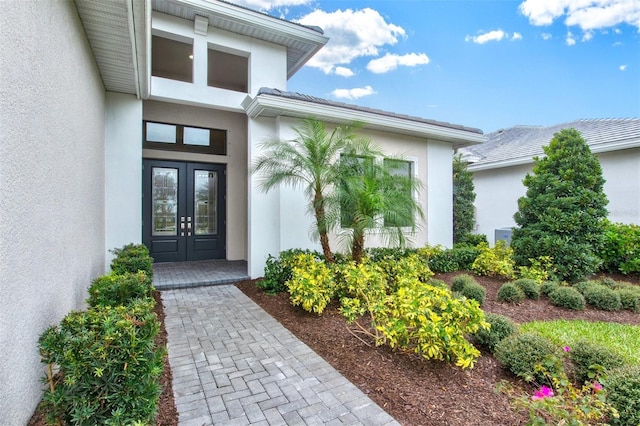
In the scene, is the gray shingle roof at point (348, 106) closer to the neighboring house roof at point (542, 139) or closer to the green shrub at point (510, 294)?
the neighboring house roof at point (542, 139)

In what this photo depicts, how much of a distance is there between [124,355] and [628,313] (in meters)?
7.77

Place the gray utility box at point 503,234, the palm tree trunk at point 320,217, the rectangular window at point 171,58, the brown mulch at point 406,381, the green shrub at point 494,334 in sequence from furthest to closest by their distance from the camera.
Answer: the gray utility box at point 503,234, the rectangular window at point 171,58, the palm tree trunk at point 320,217, the green shrub at point 494,334, the brown mulch at point 406,381

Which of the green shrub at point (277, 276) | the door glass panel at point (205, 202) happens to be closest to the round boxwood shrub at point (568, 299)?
the green shrub at point (277, 276)

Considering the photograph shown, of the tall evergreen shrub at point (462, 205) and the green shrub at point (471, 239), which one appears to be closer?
the green shrub at point (471, 239)

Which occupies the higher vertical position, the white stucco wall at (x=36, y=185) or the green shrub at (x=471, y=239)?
the white stucco wall at (x=36, y=185)

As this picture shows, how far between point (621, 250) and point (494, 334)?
6962 millimetres

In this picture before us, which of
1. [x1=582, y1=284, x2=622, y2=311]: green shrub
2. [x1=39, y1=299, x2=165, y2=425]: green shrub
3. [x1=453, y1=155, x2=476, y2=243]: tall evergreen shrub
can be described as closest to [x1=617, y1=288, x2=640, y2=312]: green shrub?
[x1=582, y1=284, x2=622, y2=311]: green shrub

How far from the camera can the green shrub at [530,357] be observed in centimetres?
290

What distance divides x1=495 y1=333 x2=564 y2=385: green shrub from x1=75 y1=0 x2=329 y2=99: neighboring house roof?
5828 mm

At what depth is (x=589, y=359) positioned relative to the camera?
3.04 meters

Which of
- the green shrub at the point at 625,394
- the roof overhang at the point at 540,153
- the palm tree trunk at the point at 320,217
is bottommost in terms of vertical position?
the green shrub at the point at 625,394

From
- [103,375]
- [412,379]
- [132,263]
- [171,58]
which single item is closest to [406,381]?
[412,379]

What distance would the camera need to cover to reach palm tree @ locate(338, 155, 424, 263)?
19.3 feet

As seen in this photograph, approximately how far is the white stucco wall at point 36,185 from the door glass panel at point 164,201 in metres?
4.86
